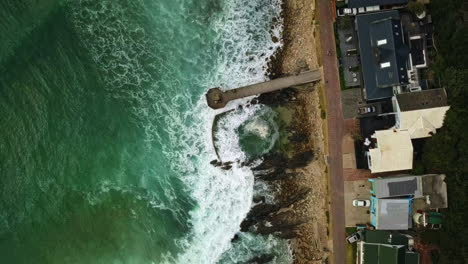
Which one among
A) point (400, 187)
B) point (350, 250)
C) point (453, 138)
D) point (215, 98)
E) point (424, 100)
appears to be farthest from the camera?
point (215, 98)

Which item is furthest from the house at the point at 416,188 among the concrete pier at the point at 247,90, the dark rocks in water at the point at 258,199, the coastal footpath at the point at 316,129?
the concrete pier at the point at 247,90

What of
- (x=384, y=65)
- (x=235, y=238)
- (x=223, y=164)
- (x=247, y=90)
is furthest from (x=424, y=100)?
(x=235, y=238)

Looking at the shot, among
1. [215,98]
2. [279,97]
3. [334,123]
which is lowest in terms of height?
[334,123]

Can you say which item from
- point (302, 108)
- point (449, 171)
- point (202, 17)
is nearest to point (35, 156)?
point (202, 17)

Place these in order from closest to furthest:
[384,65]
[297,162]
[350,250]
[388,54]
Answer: [388,54]
[384,65]
[350,250]
[297,162]

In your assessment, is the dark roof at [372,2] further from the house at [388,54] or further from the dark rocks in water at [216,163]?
the dark rocks in water at [216,163]

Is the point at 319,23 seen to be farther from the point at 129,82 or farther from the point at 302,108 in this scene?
the point at 129,82

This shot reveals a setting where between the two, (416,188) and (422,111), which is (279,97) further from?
(416,188)
